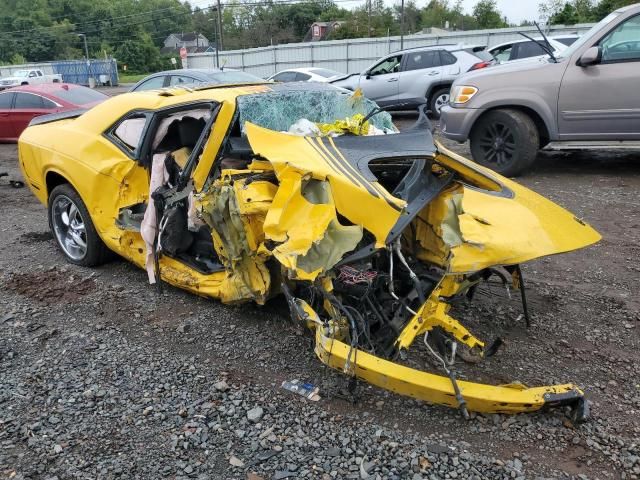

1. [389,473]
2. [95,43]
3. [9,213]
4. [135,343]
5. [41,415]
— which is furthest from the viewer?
[95,43]

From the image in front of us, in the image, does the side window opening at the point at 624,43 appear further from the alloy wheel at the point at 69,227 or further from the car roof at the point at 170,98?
the alloy wheel at the point at 69,227

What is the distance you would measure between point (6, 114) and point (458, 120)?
937cm

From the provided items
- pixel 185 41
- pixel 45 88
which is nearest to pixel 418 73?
pixel 45 88

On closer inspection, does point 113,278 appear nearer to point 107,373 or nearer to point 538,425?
point 107,373

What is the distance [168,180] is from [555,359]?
9.17ft

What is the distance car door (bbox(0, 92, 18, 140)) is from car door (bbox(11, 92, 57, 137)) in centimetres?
11

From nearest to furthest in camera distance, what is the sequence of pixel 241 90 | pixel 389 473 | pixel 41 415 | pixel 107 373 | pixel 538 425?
pixel 389 473
pixel 538 425
pixel 41 415
pixel 107 373
pixel 241 90

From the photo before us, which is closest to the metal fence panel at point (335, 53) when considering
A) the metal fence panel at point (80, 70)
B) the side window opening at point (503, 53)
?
the side window opening at point (503, 53)

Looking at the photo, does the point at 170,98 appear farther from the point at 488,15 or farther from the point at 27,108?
the point at 488,15

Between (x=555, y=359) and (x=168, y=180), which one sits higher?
(x=168, y=180)

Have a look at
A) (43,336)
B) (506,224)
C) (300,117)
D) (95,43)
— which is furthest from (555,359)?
(95,43)

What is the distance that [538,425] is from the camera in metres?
2.61

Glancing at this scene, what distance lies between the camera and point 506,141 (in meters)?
7.17

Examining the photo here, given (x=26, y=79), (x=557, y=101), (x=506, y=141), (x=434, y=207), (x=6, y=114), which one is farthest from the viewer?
(x=26, y=79)
